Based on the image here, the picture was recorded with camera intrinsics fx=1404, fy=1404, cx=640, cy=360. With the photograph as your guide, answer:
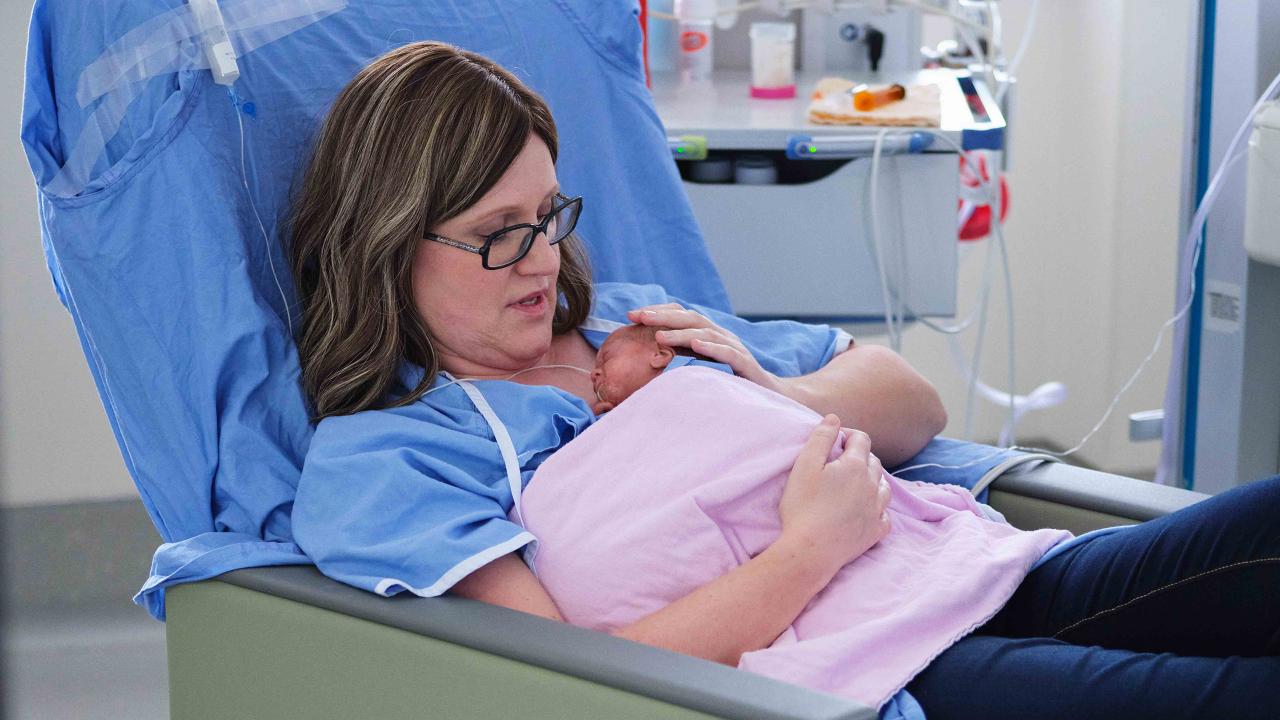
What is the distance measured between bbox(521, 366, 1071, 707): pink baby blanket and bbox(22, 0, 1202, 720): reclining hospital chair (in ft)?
0.33

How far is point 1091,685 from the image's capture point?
119cm

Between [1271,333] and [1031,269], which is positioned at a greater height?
[1271,333]

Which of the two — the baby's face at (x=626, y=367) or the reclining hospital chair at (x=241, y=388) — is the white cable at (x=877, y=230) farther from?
the baby's face at (x=626, y=367)

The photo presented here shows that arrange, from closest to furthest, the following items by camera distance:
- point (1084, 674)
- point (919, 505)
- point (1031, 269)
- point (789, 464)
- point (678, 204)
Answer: point (1084, 674)
point (789, 464)
point (919, 505)
point (678, 204)
point (1031, 269)

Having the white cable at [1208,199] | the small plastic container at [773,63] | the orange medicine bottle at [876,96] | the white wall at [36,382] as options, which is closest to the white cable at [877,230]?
the orange medicine bottle at [876,96]

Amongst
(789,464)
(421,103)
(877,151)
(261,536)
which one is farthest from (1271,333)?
(261,536)

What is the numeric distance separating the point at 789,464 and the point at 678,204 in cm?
66

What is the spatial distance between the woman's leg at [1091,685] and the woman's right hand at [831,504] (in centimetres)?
14

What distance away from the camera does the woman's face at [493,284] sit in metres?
1.43

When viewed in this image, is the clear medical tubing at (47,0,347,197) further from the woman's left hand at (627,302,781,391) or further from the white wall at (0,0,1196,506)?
the white wall at (0,0,1196,506)

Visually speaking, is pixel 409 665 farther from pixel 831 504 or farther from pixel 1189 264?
pixel 1189 264

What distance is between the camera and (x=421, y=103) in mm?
1422

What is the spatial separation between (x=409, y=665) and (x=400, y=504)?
0.16m

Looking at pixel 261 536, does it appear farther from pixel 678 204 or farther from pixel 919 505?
pixel 678 204
